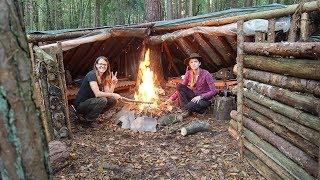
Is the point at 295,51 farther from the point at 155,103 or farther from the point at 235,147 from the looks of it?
the point at 155,103

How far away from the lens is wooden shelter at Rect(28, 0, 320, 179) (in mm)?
3645

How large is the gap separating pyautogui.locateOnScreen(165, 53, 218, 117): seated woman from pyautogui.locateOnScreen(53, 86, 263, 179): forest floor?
0.50 meters

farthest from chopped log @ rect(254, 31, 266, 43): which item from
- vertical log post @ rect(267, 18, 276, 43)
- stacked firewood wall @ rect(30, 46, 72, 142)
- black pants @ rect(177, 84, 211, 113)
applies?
stacked firewood wall @ rect(30, 46, 72, 142)

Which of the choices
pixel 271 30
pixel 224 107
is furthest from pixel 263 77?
pixel 224 107

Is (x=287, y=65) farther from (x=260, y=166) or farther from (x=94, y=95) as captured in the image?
(x=94, y=95)

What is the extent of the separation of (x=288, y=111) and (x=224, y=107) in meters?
3.53

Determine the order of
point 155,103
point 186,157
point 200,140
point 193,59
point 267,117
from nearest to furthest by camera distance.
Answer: point 267,117 → point 186,157 → point 200,140 → point 193,59 → point 155,103

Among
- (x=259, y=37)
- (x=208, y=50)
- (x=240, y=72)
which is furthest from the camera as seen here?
(x=208, y=50)

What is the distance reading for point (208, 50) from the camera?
354 inches

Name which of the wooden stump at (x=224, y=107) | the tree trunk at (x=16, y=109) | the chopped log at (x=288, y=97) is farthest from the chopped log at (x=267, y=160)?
the tree trunk at (x=16, y=109)

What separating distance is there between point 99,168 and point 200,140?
7.22ft

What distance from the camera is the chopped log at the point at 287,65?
3.50 metres

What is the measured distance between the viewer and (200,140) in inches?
252

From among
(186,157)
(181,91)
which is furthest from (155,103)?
(186,157)
